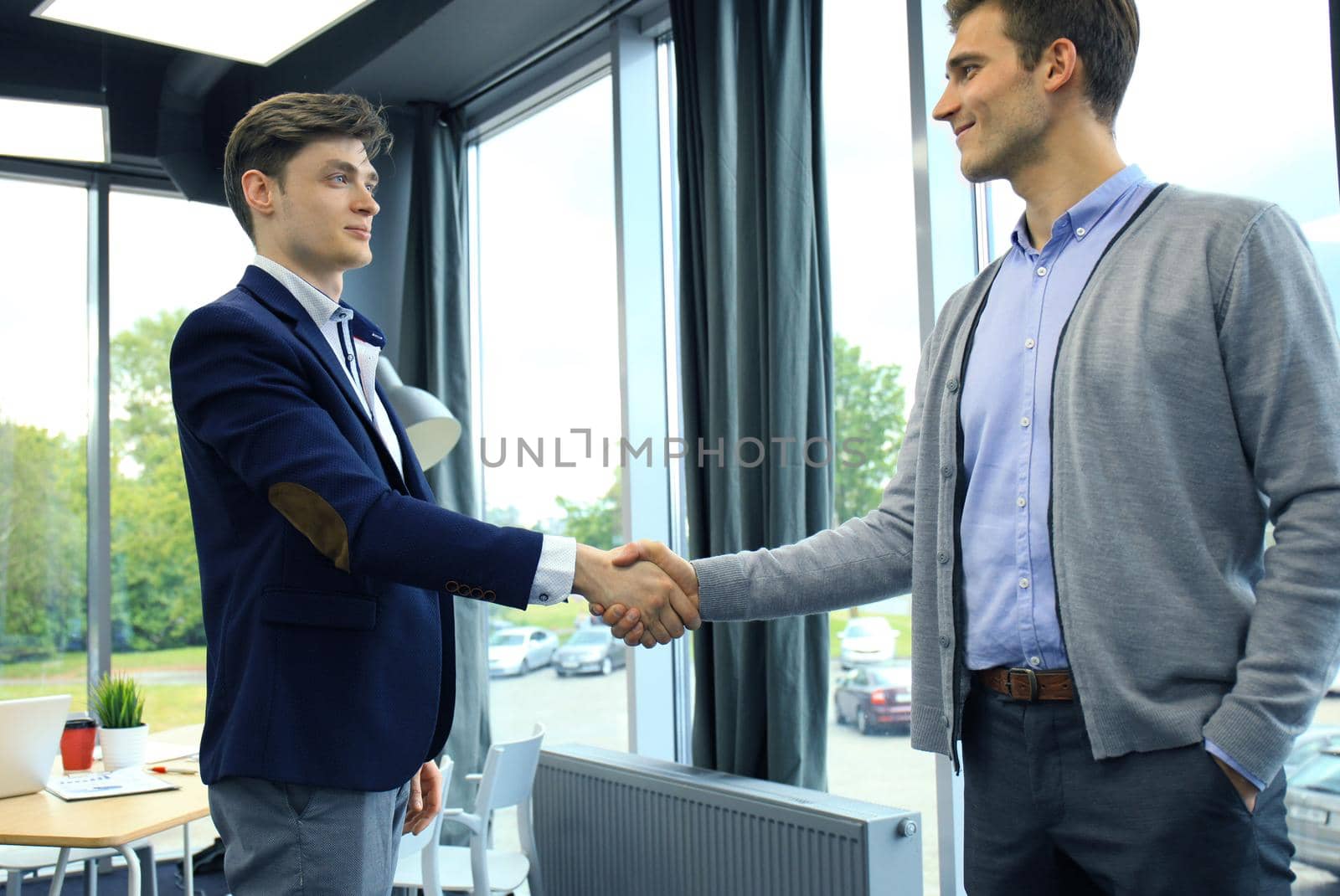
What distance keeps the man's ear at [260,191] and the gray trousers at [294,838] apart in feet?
2.86

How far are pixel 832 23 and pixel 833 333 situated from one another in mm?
963

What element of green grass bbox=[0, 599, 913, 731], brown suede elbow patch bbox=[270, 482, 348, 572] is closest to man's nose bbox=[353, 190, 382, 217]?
brown suede elbow patch bbox=[270, 482, 348, 572]

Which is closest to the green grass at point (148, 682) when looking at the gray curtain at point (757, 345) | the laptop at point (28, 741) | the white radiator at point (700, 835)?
the white radiator at point (700, 835)

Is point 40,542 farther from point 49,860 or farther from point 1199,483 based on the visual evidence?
point 1199,483

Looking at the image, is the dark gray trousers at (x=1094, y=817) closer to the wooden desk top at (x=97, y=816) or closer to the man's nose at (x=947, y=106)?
the man's nose at (x=947, y=106)

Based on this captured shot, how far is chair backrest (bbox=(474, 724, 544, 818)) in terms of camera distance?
2.94 metres

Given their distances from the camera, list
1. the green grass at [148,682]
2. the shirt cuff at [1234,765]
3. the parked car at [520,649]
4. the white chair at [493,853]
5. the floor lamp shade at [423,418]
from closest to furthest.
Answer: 1. the shirt cuff at [1234,765]
2. the white chair at [493,853]
3. the floor lamp shade at [423,418]
4. the parked car at [520,649]
5. the green grass at [148,682]

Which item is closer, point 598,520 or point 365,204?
point 365,204

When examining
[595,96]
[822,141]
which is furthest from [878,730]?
[595,96]

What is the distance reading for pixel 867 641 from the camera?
321cm

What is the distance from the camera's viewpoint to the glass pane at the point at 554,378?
4336 millimetres

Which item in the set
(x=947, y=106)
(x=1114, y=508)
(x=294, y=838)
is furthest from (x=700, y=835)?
(x=947, y=106)

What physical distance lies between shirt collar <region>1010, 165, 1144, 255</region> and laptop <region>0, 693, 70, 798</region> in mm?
2531

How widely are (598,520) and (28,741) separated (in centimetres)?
208
